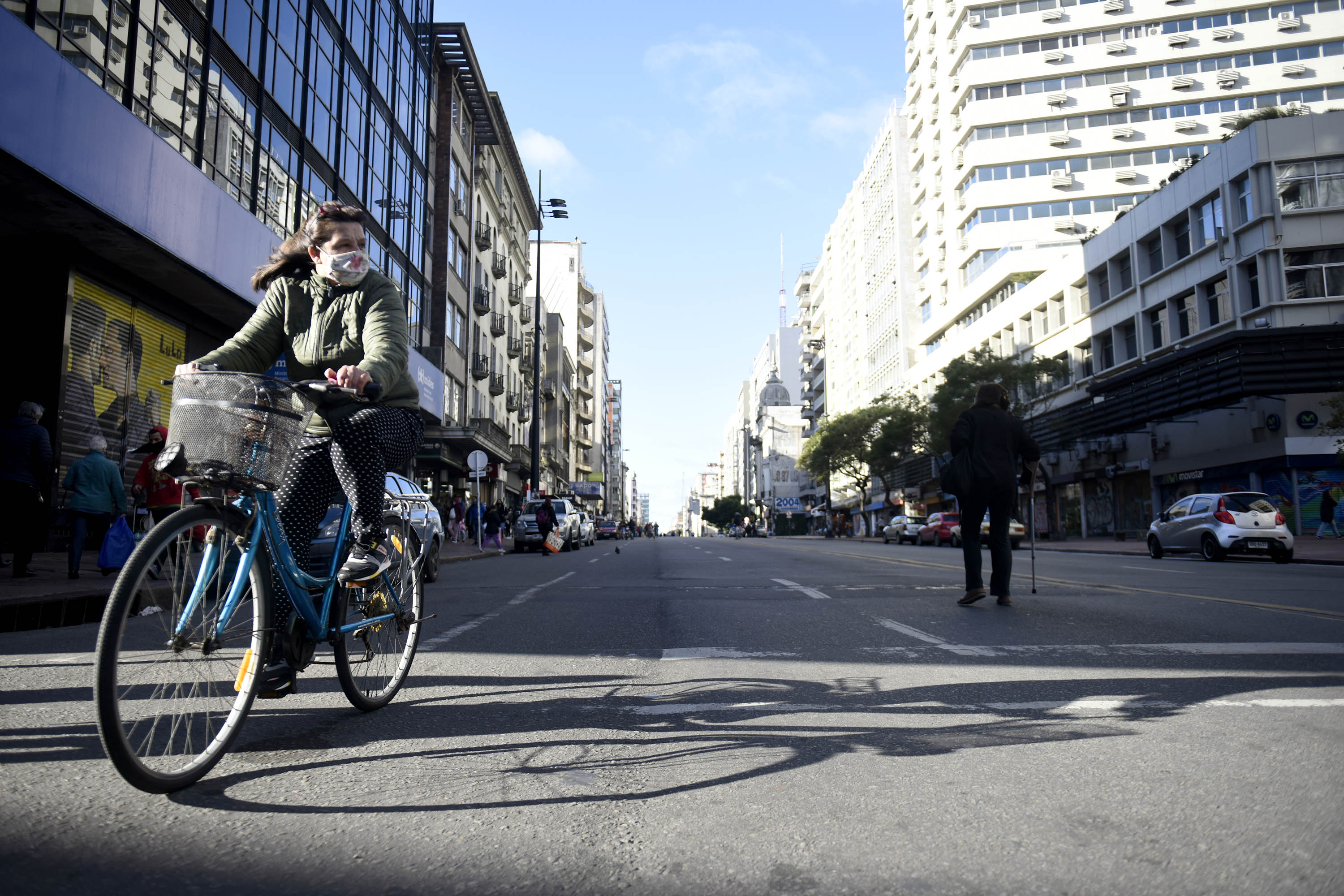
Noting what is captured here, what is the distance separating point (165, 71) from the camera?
15508 millimetres

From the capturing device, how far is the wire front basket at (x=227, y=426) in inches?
115

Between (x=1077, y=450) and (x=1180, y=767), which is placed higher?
(x=1077, y=450)

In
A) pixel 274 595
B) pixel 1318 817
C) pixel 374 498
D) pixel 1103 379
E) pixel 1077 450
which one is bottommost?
pixel 1318 817

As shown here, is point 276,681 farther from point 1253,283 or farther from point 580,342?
point 580,342

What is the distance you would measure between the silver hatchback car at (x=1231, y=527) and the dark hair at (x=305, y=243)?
20.8 m

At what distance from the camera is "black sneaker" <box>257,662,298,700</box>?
3.10 meters

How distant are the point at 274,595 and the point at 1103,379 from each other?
4503 centimetres

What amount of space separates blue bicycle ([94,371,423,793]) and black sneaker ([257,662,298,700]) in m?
0.03

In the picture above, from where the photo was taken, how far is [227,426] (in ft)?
9.63

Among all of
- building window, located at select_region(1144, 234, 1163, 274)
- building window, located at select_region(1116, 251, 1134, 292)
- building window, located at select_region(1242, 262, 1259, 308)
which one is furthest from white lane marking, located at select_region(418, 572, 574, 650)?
building window, located at select_region(1116, 251, 1134, 292)

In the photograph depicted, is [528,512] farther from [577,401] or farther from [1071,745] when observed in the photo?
[577,401]

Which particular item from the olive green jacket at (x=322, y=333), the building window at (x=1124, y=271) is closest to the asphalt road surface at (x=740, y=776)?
the olive green jacket at (x=322, y=333)

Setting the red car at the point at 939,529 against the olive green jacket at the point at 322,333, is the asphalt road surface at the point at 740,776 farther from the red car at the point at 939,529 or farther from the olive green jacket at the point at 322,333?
the red car at the point at 939,529

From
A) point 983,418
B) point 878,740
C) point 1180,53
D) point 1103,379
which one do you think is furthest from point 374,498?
point 1180,53
